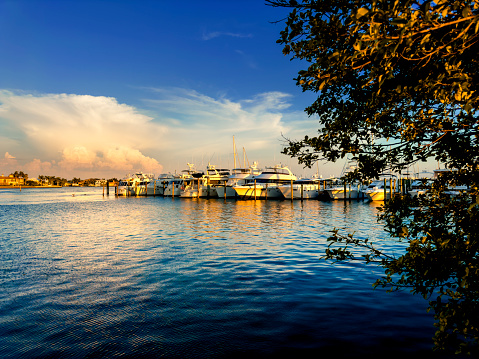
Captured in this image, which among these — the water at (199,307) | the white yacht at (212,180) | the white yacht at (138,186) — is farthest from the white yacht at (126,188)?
the water at (199,307)

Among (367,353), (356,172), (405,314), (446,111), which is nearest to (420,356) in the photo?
(367,353)

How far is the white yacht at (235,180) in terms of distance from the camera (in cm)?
7794

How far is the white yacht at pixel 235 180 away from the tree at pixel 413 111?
70.2 m

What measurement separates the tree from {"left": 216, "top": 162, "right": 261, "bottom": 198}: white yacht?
70.2 meters

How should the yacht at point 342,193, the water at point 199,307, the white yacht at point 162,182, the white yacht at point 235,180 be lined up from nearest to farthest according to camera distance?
1. the water at point 199,307
2. the yacht at point 342,193
3. the white yacht at point 235,180
4. the white yacht at point 162,182

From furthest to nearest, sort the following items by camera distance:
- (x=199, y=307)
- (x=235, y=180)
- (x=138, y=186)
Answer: (x=138, y=186) < (x=235, y=180) < (x=199, y=307)

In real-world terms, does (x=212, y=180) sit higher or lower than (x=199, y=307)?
higher

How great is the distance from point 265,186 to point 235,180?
10979mm

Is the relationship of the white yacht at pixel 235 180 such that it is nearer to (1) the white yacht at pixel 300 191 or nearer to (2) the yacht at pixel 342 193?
(1) the white yacht at pixel 300 191

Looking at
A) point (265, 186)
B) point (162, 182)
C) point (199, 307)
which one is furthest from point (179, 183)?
point (199, 307)

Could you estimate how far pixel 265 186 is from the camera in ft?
243

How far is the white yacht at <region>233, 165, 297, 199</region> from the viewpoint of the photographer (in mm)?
71875

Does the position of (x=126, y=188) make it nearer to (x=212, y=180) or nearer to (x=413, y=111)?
(x=212, y=180)

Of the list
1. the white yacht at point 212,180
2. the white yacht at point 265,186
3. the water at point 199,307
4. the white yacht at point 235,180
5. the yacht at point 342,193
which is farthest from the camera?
the white yacht at point 212,180
